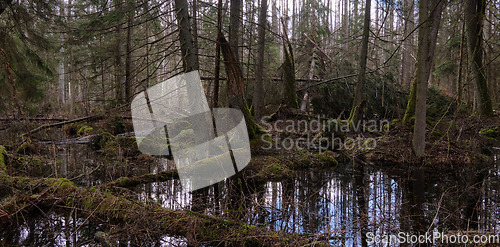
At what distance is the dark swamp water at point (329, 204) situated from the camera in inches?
166

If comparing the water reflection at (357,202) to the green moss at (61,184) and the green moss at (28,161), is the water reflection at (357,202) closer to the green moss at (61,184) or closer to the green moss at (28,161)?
the green moss at (61,184)

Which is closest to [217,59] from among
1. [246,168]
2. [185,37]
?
[185,37]

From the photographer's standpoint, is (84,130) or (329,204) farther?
(84,130)

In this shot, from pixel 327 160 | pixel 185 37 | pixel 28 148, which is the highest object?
pixel 185 37

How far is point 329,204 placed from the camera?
560 cm

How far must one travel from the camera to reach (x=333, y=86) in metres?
15.8

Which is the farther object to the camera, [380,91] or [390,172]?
[380,91]

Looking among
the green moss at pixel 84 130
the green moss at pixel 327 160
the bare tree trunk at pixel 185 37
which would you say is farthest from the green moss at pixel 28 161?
the green moss at pixel 327 160

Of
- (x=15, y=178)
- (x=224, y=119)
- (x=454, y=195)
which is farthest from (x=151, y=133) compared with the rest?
(x=454, y=195)

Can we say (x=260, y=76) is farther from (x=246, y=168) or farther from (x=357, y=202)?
(x=357, y=202)

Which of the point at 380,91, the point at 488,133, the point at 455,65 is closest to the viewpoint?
the point at 488,133

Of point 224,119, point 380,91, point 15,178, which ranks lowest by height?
point 15,178

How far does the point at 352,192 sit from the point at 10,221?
607cm

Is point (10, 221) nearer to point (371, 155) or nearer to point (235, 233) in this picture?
point (235, 233)
